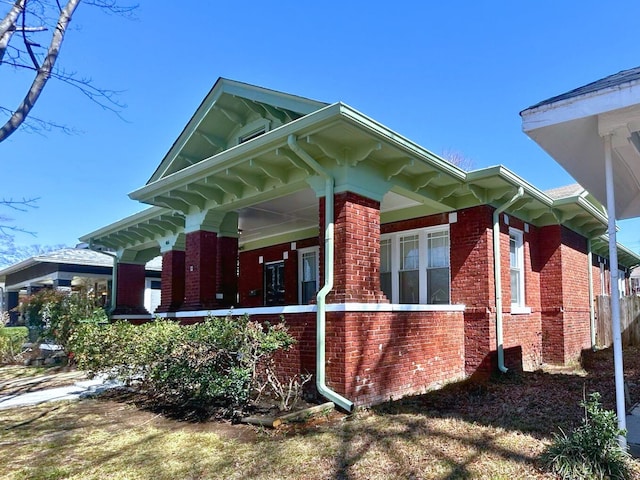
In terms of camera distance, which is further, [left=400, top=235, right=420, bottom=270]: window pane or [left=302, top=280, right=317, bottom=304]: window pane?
[left=302, top=280, right=317, bottom=304]: window pane

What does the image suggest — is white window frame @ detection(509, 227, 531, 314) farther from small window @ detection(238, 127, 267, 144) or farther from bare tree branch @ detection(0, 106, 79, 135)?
bare tree branch @ detection(0, 106, 79, 135)

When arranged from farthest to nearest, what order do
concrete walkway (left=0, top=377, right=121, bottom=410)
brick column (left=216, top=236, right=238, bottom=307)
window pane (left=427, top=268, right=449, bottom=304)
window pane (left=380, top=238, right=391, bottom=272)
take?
window pane (left=380, top=238, right=391, bottom=272) < brick column (left=216, top=236, right=238, bottom=307) < window pane (left=427, top=268, right=449, bottom=304) < concrete walkway (left=0, top=377, right=121, bottom=410)

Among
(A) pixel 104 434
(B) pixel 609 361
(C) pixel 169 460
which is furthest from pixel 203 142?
(B) pixel 609 361

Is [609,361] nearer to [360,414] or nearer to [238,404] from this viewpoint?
[360,414]

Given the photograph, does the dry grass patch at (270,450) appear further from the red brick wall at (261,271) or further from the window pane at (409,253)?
the red brick wall at (261,271)

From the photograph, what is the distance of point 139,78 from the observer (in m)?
11.2

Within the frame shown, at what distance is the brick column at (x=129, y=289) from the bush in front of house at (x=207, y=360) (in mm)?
7370

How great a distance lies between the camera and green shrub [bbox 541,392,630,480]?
3494 mm

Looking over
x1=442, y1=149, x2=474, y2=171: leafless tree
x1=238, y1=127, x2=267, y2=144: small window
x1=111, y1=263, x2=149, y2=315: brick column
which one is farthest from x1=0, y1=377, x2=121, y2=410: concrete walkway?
x1=442, y1=149, x2=474, y2=171: leafless tree

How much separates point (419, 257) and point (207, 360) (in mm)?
5079

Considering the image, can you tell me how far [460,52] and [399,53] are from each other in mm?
2277

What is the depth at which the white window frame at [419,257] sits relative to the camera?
9.35 meters

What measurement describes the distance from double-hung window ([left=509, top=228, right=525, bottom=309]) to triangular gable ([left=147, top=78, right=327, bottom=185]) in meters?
5.35

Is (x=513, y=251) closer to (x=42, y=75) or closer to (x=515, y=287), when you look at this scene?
(x=515, y=287)
